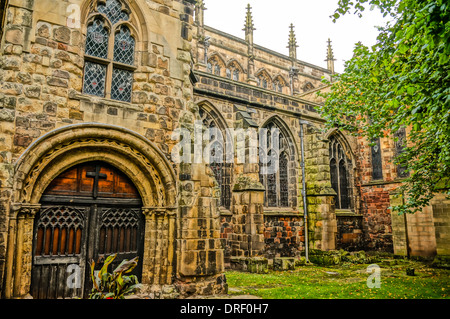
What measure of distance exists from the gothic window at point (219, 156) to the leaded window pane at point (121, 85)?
5242 mm

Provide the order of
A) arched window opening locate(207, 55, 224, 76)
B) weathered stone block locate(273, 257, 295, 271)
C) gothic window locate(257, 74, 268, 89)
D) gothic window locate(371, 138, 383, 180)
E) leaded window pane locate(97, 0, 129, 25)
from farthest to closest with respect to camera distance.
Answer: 1. gothic window locate(257, 74, 268, 89)
2. arched window opening locate(207, 55, 224, 76)
3. gothic window locate(371, 138, 383, 180)
4. weathered stone block locate(273, 257, 295, 271)
5. leaded window pane locate(97, 0, 129, 25)

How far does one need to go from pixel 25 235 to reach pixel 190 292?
2947 millimetres

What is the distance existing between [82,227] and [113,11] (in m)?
4.22

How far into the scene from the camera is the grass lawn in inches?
281

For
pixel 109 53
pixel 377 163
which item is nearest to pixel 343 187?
pixel 377 163

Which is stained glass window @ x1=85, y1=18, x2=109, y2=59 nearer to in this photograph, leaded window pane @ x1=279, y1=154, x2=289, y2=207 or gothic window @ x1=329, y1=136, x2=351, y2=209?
leaded window pane @ x1=279, y1=154, x2=289, y2=207

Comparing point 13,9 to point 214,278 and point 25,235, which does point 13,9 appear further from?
point 214,278

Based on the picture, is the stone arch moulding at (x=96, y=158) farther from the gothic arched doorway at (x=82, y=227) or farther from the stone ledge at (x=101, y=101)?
the stone ledge at (x=101, y=101)

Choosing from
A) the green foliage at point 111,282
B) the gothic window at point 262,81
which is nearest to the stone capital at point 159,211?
the green foliage at point 111,282

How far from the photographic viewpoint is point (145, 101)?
6.21 meters

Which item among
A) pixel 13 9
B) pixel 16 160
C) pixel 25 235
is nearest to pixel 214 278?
pixel 25 235

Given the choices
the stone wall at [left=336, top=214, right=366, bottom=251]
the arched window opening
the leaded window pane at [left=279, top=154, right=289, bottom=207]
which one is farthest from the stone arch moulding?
the arched window opening

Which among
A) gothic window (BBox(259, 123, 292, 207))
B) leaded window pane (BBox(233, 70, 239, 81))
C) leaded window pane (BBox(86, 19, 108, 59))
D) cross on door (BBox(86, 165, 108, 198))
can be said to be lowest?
cross on door (BBox(86, 165, 108, 198))

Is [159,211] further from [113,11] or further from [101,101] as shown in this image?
[113,11]
